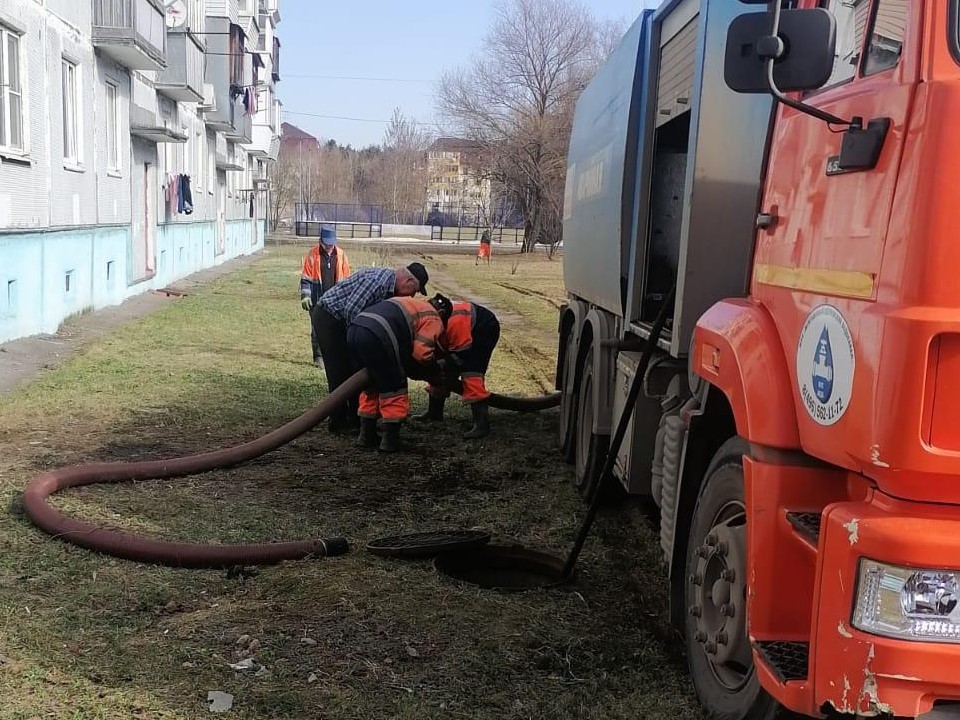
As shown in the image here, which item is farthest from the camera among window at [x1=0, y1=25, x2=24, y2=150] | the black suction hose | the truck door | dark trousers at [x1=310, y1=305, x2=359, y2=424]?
window at [x1=0, y1=25, x2=24, y2=150]

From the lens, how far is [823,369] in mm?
2400

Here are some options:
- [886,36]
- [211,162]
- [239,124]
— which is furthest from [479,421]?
[239,124]

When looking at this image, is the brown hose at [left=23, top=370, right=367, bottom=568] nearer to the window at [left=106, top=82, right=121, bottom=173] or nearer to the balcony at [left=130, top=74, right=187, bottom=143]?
the window at [left=106, top=82, right=121, bottom=173]

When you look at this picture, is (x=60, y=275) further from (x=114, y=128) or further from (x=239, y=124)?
(x=239, y=124)

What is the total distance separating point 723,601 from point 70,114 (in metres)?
14.5

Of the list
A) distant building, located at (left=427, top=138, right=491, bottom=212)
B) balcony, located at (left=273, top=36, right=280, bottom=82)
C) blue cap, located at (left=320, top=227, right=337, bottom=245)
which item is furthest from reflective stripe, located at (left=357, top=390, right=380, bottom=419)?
balcony, located at (left=273, top=36, right=280, bottom=82)

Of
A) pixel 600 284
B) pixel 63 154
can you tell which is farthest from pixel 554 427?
pixel 63 154

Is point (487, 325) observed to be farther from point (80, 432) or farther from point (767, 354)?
point (767, 354)

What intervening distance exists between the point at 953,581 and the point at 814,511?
0.49m

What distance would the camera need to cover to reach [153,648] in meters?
3.73

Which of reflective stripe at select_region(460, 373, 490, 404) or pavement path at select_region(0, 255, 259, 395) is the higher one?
Result: reflective stripe at select_region(460, 373, 490, 404)

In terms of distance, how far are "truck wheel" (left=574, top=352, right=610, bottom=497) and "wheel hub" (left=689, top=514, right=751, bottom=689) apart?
245 centimetres

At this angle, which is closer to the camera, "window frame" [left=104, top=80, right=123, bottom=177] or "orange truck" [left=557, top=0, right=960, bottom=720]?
"orange truck" [left=557, top=0, right=960, bottom=720]

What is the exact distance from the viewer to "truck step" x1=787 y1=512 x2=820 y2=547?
2403 millimetres
